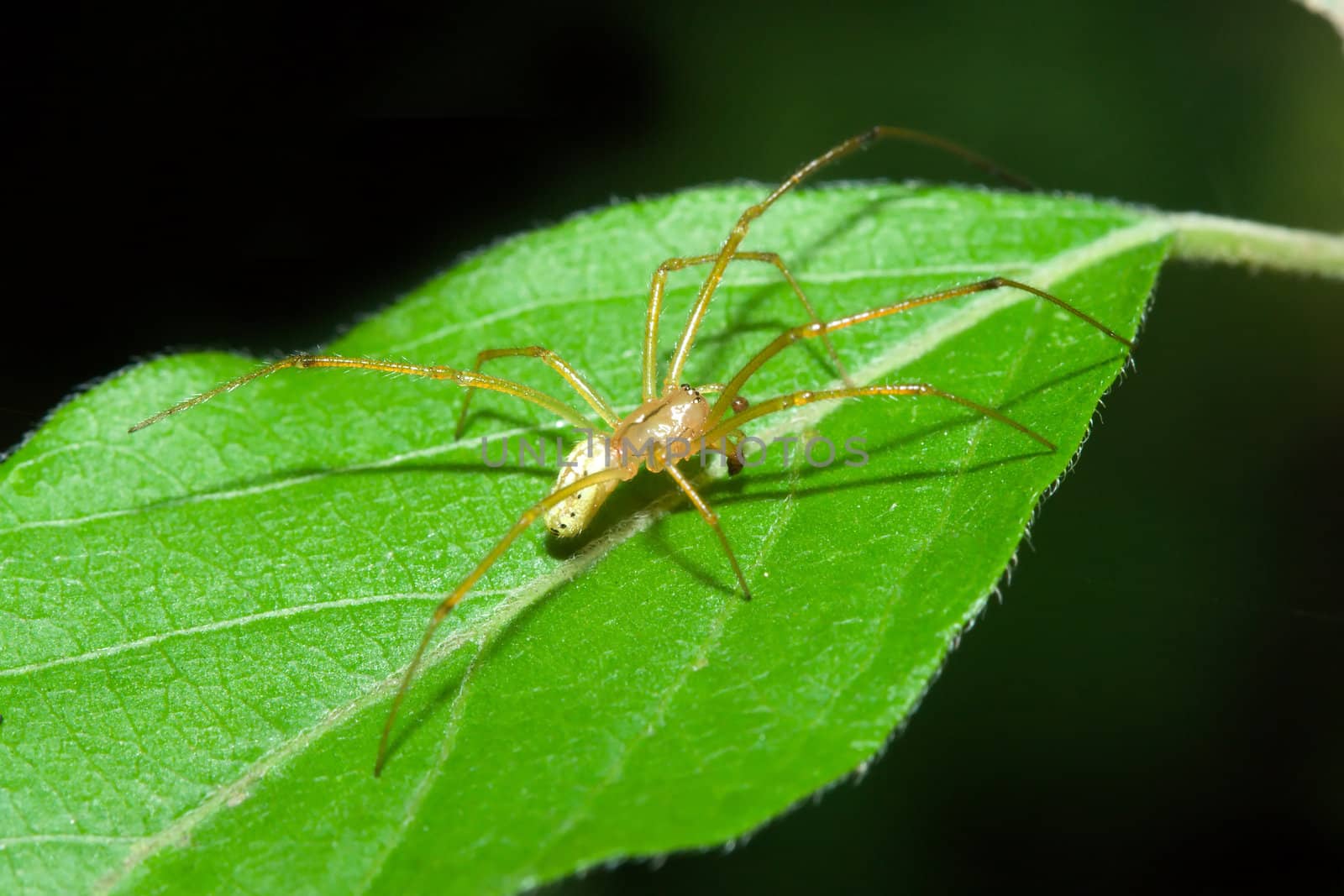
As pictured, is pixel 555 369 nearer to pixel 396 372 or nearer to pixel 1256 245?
pixel 396 372

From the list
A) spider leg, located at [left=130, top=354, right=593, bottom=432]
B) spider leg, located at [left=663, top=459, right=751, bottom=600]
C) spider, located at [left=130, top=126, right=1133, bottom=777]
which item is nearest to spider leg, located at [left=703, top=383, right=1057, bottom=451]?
spider, located at [left=130, top=126, right=1133, bottom=777]

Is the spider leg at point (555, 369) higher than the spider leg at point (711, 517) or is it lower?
higher

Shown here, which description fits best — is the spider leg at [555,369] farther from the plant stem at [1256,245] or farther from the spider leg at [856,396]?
the plant stem at [1256,245]

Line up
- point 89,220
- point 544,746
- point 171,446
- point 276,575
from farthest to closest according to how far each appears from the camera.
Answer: point 89,220 < point 171,446 < point 276,575 < point 544,746

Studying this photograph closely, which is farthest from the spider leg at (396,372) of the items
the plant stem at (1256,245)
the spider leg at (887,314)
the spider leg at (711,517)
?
the plant stem at (1256,245)

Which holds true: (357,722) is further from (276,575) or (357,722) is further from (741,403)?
(741,403)

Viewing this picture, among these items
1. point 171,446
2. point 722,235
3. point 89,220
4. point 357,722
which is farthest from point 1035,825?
point 89,220

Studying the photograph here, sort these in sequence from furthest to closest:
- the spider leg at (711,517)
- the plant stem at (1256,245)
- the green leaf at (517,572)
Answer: the plant stem at (1256,245) < the spider leg at (711,517) < the green leaf at (517,572)
